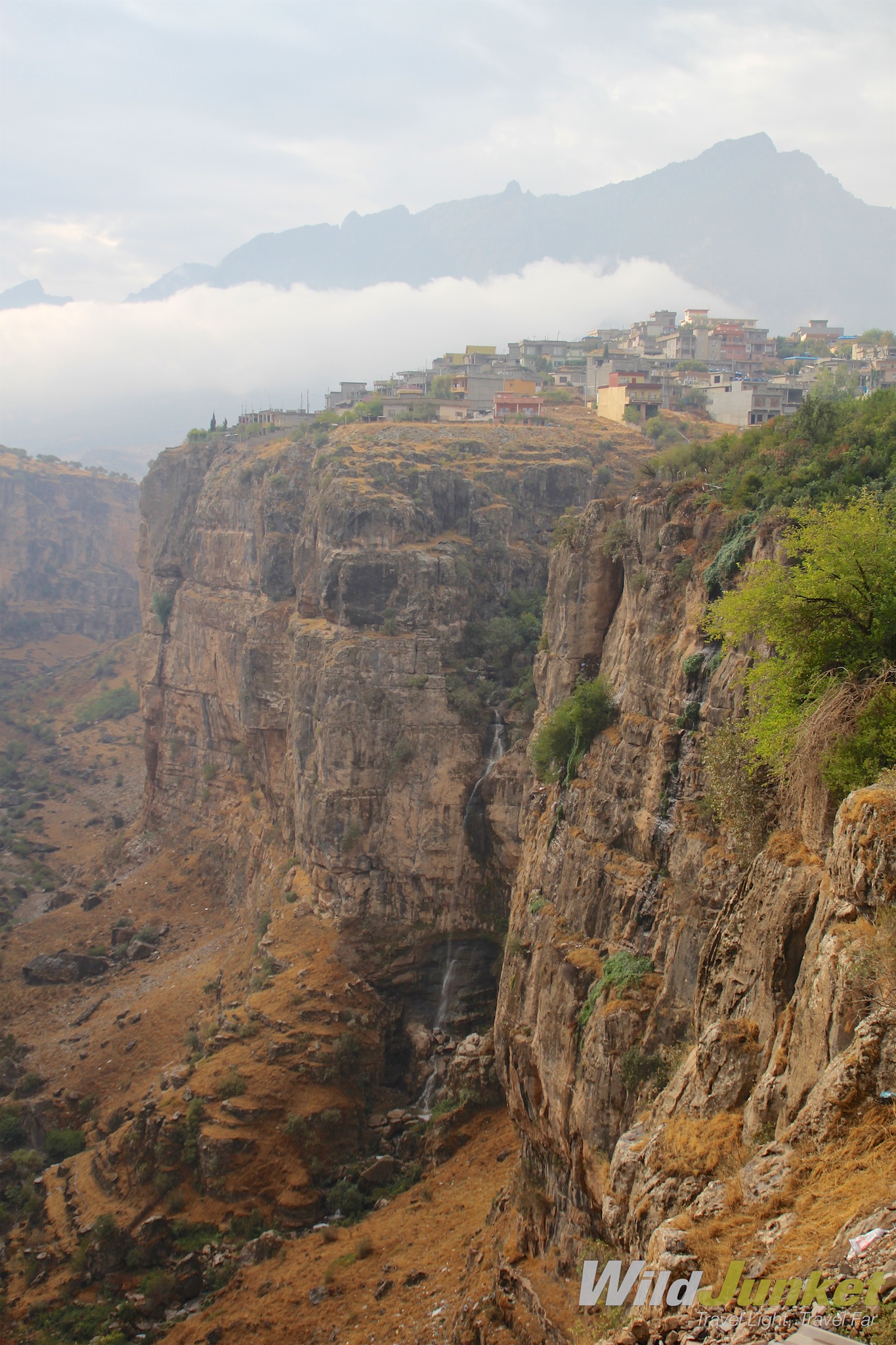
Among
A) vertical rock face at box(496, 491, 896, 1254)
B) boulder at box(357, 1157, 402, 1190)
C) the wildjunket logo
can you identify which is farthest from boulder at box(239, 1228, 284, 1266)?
the wildjunket logo

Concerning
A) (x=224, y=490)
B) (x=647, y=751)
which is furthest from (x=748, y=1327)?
(x=224, y=490)

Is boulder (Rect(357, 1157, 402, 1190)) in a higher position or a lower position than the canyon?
lower

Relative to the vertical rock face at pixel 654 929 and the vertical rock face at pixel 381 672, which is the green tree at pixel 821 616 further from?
the vertical rock face at pixel 381 672

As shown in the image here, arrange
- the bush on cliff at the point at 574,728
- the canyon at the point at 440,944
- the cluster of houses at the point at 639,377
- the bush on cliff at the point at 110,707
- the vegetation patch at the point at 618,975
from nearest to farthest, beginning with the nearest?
the canyon at the point at 440,944
the vegetation patch at the point at 618,975
the bush on cliff at the point at 574,728
the cluster of houses at the point at 639,377
the bush on cliff at the point at 110,707

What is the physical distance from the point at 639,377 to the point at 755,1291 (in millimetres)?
68255

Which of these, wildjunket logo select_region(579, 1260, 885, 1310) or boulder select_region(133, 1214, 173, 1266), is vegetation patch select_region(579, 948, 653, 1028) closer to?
wildjunket logo select_region(579, 1260, 885, 1310)

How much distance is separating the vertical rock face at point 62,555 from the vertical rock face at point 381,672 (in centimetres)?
5845

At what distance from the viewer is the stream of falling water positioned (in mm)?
39750

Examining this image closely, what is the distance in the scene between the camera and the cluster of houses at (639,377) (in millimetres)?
64688

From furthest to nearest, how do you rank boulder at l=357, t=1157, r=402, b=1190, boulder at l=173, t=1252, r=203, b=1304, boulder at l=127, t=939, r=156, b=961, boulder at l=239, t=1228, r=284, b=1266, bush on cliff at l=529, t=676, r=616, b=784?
1. boulder at l=127, t=939, r=156, b=961
2. boulder at l=357, t=1157, r=402, b=1190
3. boulder at l=239, t=1228, r=284, b=1266
4. boulder at l=173, t=1252, r=203, b=1304
5. bush on cliff at l=529, t=676, r=616, b=784

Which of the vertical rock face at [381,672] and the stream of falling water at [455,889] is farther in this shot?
the vertical rock face at [381,672]

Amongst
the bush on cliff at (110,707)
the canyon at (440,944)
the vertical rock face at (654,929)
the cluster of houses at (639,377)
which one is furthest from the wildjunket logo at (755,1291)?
the bush on cliff at (110,707)

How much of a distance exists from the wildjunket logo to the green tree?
7.66 meters

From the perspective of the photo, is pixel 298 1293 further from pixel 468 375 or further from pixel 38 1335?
pixel 468 375
